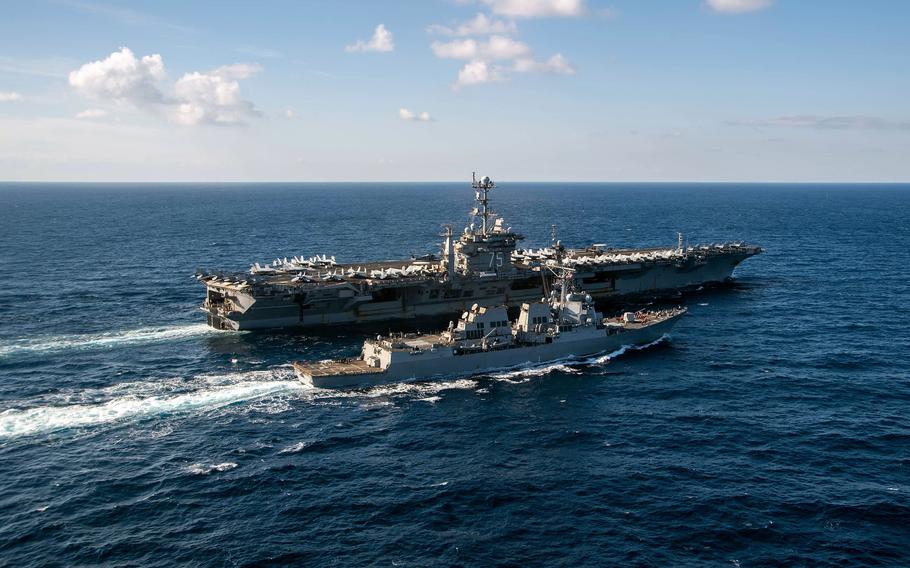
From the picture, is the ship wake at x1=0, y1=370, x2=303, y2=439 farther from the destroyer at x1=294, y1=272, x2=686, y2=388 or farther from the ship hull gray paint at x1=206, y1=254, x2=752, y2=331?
the ship hull gray paint at x1=206, y1=254, x2=752, y2=331

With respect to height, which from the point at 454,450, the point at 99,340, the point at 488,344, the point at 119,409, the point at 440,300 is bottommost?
the point at 454,450

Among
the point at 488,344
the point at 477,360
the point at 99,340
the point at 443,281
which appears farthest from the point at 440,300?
the point at 99,340

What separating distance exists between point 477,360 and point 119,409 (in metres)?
22.0

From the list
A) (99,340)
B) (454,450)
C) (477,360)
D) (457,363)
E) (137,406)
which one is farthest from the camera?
(99,340)

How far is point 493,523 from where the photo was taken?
2928cm

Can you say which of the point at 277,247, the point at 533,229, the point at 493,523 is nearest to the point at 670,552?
the point at 493,523

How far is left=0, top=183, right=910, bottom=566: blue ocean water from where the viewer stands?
90.9 feet

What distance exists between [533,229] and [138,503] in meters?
121

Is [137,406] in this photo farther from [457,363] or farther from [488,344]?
[488,344]

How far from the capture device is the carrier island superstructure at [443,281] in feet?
197

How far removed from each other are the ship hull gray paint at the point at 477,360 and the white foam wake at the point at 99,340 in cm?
1697

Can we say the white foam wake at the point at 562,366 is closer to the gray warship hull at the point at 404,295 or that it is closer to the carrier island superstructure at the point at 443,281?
the carrier island superstructure at the point at 443,281

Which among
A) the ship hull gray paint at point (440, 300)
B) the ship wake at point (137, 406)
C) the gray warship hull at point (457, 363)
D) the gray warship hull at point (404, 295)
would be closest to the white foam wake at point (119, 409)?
the ship wake at point (137, 406)

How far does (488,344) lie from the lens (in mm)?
49312
